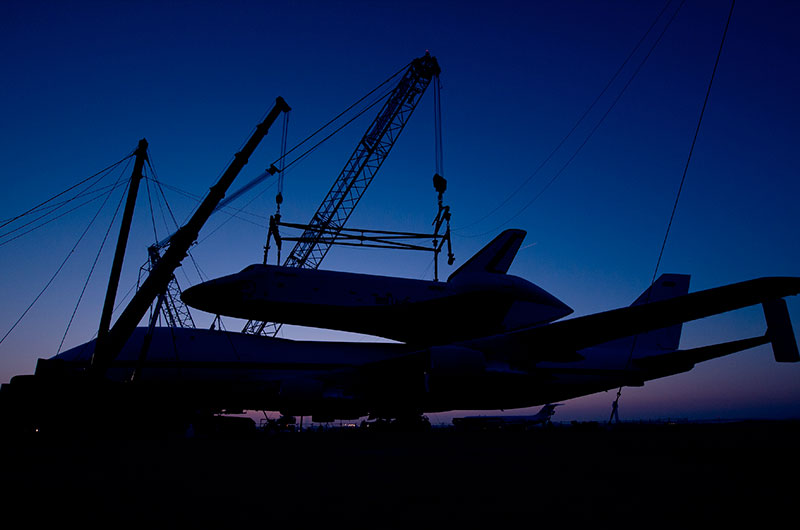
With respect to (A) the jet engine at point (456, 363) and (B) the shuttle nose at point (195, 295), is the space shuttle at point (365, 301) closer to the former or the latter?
(B) the shuttle nose at point (195, 295)

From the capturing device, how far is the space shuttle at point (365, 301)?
23.9m

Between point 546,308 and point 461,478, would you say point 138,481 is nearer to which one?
point 461,478

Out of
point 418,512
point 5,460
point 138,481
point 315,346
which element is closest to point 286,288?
point 315,346

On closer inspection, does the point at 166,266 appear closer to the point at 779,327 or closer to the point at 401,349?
the point at 401,349

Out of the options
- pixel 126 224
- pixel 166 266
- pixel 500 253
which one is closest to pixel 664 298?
pixel 500 253

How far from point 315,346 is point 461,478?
87.0 ft

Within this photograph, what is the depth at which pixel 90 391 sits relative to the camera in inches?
771

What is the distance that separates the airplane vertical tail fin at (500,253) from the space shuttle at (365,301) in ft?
17.1

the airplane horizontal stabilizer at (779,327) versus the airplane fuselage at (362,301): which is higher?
the airplane fuselage at (362,301)

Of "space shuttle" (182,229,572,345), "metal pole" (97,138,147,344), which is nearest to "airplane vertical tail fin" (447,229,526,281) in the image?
"space shuttle" (182,229,572,345)

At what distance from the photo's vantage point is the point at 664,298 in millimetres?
30406

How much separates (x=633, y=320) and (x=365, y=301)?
14811mm

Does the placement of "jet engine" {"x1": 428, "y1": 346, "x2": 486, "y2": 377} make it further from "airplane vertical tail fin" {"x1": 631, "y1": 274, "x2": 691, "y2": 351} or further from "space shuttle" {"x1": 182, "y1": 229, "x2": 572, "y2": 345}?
"airplane vertical tail fin" {"x1": 631, "y1": 274, "x2": 691, "y2": 351}

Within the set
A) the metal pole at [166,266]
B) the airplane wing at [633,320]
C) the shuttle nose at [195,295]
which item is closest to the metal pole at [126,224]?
the metal pole at [166,266]
